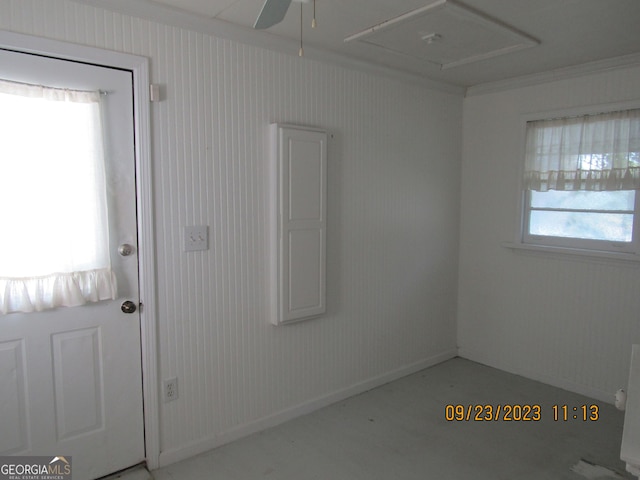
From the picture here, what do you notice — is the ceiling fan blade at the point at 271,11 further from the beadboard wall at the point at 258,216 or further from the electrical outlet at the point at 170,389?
the electrical outlet at the point at 170,389

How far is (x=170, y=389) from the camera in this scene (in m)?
2.30

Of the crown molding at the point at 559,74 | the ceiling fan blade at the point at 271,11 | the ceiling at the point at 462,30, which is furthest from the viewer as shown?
the crown molding at the point at 559,74

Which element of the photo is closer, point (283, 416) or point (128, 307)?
point (128, 307)

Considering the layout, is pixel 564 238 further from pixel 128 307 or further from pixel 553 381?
pixel 128 307

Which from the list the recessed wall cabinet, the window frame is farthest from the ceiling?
the recessed wall cabinet

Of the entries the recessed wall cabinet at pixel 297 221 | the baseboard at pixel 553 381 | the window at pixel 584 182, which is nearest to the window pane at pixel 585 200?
the window at pixel 584 182

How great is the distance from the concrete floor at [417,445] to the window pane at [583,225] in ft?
3.83

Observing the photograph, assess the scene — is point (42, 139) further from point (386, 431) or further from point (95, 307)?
point (386, 431)

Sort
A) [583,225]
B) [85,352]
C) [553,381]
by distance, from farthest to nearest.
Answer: [553,381] → [583,225] → [85,352]

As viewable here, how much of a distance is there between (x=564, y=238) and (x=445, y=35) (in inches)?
70.6

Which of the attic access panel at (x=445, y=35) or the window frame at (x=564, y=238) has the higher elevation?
the attic access panel at (x=445, y=35)

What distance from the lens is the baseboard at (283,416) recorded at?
7.68 ft

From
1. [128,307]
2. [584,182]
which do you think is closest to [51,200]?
[128,307]

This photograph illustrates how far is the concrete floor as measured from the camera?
7.43 ft
